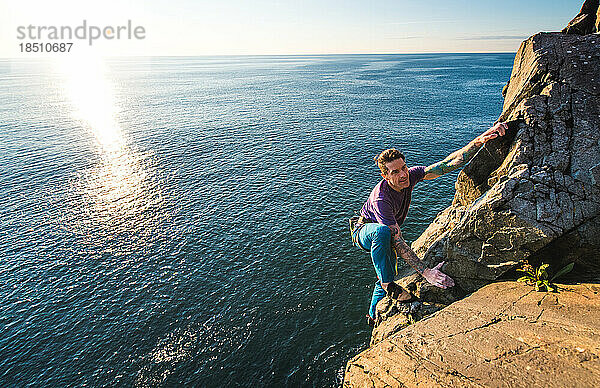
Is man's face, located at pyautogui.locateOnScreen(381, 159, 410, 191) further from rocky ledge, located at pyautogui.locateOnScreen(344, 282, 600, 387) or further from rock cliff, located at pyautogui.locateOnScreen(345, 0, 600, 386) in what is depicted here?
rocky ledge, located at pyautogui.locateOnScreen(344, 282, 600, 387)

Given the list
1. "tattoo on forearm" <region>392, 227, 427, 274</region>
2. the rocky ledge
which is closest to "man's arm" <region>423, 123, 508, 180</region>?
"tattoo on forearm" <region>392, 227, 427, 274</region>

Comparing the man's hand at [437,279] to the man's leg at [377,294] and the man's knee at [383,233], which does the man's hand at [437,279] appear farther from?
the man's leg at [377,294]

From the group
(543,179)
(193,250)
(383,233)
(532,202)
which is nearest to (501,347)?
(383,233)

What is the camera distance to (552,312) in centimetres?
1048

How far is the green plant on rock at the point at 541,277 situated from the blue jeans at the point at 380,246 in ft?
14.9

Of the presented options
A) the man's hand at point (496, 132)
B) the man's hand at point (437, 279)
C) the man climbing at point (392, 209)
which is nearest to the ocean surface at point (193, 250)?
the man's hand at point (437, 279)

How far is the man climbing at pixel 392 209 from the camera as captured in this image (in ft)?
38.5

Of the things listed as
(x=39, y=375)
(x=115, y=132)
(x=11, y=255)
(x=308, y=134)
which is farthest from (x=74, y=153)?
(x=39, y=375)

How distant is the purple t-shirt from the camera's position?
11.8m

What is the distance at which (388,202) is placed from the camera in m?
11.9

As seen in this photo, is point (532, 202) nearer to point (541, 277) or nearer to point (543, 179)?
point (543, 179)

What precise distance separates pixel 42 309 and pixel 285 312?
16.5m

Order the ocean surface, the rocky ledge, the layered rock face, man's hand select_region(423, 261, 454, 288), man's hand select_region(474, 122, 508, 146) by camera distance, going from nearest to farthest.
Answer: the rocky ledge, the layered rock face, man's hand select_region(474, 122, 508, 146), man's hand select_region(423, 261, 454, 288), the ocean surface

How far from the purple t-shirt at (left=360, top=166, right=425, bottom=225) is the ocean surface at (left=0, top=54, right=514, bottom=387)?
10.0 metres
